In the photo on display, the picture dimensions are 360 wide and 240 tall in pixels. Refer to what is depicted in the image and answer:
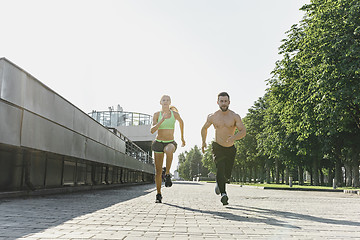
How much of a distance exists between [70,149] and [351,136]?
2468 centimetres

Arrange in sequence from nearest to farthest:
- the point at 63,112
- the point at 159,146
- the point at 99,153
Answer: the point at 159,146, the point at 63,112, the point at 99,153

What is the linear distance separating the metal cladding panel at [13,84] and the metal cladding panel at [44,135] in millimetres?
468

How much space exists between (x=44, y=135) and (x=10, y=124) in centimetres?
162

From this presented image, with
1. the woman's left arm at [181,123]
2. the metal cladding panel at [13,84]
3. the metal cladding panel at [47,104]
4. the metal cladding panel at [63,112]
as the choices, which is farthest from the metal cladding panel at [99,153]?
the woman's left arm at [181,123]

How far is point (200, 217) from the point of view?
17.8ft

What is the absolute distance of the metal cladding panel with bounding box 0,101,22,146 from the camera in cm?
715

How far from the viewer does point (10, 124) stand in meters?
7.41

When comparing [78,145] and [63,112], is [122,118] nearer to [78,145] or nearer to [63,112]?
[78,145]

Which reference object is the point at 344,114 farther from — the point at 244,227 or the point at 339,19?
the point at 244,227

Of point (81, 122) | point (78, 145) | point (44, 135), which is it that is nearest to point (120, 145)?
point (81, 122)

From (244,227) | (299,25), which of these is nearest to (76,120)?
(244,227)

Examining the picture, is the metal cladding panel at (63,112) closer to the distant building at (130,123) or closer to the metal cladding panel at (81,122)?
the metal cladding panel at (81,122)

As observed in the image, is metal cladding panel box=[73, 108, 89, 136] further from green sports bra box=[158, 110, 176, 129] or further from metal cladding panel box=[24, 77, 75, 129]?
green sports bra box=[158, 110, 176, 129]

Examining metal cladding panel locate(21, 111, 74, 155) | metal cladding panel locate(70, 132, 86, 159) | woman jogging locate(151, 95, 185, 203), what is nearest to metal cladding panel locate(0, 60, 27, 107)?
metal cladding panel locate(21, 111, 74, 155)
